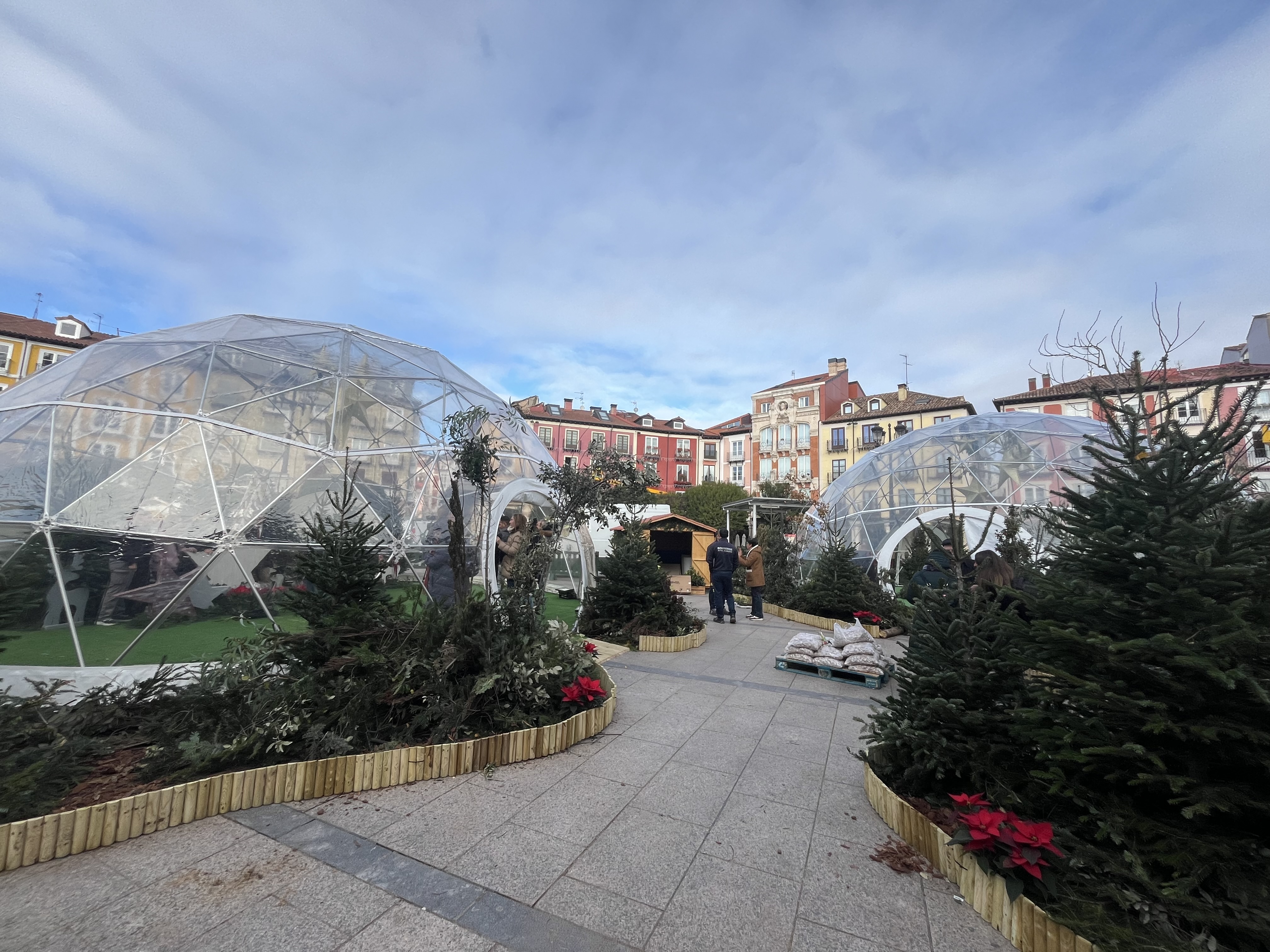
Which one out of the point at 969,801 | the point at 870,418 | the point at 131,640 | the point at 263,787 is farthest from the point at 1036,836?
the point at 870,418

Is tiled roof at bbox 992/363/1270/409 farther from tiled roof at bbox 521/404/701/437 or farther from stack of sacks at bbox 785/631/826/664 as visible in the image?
tiled roof at bbox 521/404/701/437

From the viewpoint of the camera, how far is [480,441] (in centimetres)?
748

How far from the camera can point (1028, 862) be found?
2732mm

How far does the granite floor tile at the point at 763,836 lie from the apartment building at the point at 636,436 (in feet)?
156

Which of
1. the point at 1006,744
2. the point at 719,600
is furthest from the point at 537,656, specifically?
the point at 719,600

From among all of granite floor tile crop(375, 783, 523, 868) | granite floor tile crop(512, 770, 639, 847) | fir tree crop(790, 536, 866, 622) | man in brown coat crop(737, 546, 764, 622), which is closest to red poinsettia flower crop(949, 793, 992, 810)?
granite floor tile crop(512, 770, 639, 847)

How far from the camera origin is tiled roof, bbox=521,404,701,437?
53438mm

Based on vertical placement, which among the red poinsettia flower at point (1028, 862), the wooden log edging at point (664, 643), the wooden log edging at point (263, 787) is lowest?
the wooden log edging at point (263, 787)

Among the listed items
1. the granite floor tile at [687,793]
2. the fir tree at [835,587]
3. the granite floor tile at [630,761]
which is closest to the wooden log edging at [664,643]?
the granite floor tile at [630,761]

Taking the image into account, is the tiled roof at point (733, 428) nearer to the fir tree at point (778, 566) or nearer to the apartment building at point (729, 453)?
the apartment building at point (729, 453)

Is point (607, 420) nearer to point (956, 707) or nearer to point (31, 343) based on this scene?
point (31, 343)

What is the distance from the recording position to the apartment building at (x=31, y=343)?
3581cm

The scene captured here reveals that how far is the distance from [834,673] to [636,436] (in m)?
48.3

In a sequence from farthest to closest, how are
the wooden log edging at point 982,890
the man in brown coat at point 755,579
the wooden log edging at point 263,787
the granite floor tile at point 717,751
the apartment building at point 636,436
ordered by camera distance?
1. the apartment building at point 636,436
2. the man in brown coat at point 755,579
3. the granite floor tile at point 717,751
4. the wooden log edging at point 263,787
5. the wooden log edging at point 982,890
